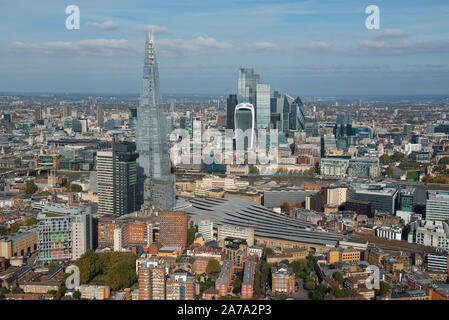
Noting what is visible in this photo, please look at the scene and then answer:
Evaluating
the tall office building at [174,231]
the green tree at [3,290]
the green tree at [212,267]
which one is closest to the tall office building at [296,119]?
the tall office building at [174,231]

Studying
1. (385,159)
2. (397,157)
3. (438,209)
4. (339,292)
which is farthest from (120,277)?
(397,157)

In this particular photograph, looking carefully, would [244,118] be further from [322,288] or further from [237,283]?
[322,288]

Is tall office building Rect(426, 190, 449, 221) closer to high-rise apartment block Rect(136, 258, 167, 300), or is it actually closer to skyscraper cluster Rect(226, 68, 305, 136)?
high-rise apartment block Rect(136, 258, 167, 300)

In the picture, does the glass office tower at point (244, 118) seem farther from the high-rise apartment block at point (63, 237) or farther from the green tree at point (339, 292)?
the green tree at point (339, 292)

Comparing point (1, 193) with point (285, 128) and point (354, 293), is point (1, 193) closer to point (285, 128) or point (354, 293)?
point (354, 293)

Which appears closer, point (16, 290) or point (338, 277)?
point (16, 290)

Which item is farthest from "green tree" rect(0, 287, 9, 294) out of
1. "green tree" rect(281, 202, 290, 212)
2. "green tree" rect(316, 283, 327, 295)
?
"green tree" rect(281, 202, 290, 212)
